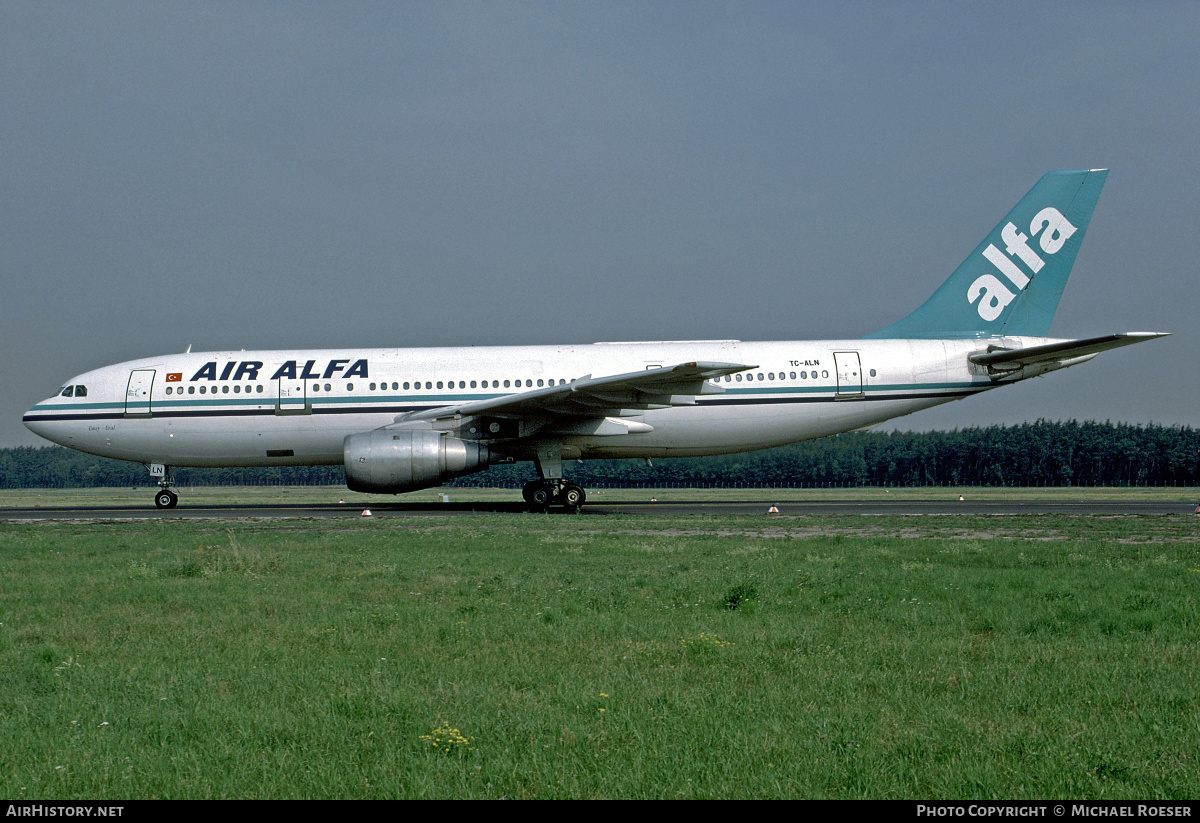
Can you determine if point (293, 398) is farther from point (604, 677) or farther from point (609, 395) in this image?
point (604, 677)

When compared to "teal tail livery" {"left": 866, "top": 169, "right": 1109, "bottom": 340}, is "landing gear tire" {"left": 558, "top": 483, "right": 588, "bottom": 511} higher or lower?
lower

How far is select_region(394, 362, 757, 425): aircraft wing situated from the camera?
765 inches

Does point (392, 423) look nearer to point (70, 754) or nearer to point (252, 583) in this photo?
point (252, 583)

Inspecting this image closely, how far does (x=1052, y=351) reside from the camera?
21766 mm

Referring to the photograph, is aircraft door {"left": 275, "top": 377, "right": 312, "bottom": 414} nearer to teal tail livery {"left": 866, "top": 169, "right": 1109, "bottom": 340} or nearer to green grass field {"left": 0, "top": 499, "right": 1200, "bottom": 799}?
green grass field {"left": 0, "top": 499, "right": 1200, "bottom": 799}

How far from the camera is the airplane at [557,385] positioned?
74.2 feet

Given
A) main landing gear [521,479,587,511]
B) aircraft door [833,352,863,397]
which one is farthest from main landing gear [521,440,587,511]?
aircraft door [833,352,863,397]

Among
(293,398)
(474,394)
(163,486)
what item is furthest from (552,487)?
(163,486)

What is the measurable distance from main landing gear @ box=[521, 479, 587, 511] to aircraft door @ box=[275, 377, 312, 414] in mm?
5892

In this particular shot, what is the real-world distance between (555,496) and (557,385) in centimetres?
264

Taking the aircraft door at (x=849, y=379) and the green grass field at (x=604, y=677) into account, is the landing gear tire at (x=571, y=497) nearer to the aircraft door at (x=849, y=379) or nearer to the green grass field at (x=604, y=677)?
the aircraft door at (x=849, y=379)

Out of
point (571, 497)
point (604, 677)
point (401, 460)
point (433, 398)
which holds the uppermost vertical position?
point (433, 398)

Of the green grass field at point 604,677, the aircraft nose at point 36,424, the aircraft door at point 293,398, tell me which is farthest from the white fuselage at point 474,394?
the green grass field at point 604,677

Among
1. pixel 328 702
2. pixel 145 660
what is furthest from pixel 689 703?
pixel 145 660
